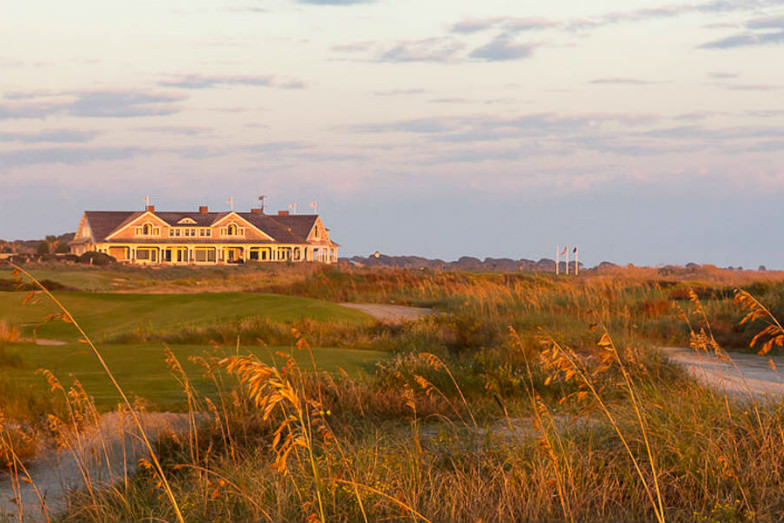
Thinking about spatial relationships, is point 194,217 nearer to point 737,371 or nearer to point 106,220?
point 106,220

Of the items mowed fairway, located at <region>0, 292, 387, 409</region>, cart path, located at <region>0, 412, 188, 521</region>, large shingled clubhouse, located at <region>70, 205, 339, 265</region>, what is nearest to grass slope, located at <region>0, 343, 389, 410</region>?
mowed fairway, located at <region>0, 292, 387, 409</region>

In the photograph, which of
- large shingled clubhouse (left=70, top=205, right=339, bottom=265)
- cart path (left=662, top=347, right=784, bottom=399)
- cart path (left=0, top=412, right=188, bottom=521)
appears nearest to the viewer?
cart path (left=0, top=412, right=188, bottom=521)

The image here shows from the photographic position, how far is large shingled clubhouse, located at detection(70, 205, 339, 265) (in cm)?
6825

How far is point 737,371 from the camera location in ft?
38.7

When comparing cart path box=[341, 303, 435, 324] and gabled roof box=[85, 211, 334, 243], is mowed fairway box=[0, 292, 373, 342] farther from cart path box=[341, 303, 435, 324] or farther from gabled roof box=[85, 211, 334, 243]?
gabled roof box=[85, 211, 334, 243]

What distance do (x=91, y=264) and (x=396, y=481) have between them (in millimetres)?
56731

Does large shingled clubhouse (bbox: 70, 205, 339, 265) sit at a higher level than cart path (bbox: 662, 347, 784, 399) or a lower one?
higher

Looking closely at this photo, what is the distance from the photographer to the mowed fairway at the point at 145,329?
1062cm

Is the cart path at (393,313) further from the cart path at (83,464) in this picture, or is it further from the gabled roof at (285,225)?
the gabled roof at (285,225)

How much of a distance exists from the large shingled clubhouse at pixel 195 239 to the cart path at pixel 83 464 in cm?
6039

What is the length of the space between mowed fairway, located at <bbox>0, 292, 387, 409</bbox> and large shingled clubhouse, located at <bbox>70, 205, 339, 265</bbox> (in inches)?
1628

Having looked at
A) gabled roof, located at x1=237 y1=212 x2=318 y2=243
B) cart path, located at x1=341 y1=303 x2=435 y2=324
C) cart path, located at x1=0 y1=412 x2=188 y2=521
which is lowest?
cart path, located at x1=0 y1=412 x2=188 y2=521

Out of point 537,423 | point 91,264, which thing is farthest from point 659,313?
point 91,264

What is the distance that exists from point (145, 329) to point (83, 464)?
12.2 metres
